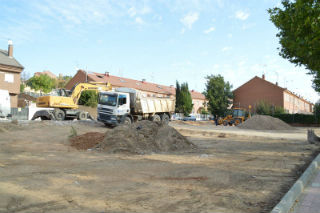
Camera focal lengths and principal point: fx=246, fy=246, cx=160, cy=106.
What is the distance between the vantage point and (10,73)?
111 feet

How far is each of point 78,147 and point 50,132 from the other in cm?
529

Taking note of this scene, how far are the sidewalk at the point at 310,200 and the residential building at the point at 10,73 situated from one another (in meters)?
37.3

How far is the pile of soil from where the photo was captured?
9.27 meters

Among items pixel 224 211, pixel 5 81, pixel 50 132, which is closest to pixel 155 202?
pixel 224 211

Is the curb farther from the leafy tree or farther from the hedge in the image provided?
the hedge

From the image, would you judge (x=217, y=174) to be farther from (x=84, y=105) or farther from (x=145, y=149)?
(x=84, y=105)

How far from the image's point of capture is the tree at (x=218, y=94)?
46156mm

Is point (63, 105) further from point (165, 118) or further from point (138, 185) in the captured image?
point (138, 185)

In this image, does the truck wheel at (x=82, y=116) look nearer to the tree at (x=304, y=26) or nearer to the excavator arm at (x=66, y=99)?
the excavator arm at (x=66, y=99)

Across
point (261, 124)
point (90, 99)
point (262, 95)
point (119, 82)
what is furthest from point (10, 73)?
point (262, 95)

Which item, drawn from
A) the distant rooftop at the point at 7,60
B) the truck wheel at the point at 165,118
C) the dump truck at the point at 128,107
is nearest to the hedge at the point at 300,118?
the truck wheel at the point at 165,118

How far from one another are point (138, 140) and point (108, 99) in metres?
9.23

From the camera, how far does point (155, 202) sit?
3.81 meters

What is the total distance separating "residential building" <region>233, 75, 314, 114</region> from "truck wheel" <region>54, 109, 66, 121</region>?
37.7 meters
